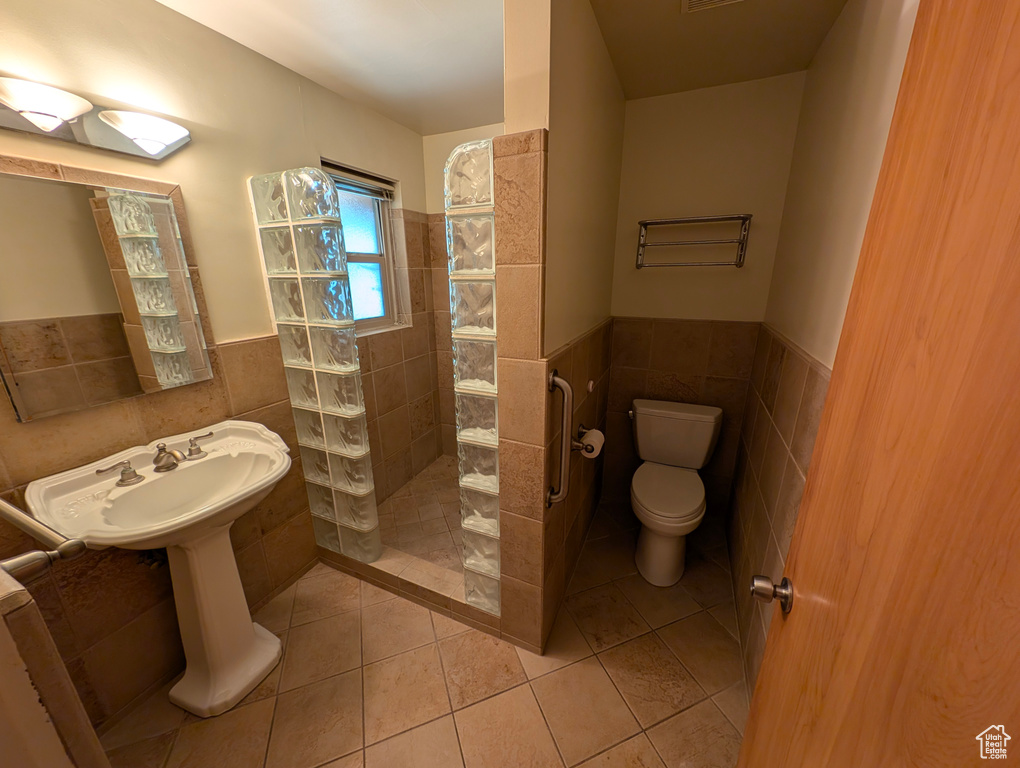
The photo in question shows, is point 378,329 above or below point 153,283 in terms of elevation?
A: below

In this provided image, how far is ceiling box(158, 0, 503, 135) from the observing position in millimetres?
1228

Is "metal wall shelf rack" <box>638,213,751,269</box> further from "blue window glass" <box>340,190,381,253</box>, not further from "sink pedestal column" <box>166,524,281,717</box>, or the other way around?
"sink pedestal column" <box>166,524,281,717</box>

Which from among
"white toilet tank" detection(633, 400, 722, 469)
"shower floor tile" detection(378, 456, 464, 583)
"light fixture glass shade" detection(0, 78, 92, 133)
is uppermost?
"light fixture glass shade" detection(0, 78, 92, 133)

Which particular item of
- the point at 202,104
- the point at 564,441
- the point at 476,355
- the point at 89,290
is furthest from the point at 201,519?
the point at 202,104

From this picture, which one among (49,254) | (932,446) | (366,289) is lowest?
(932,446)

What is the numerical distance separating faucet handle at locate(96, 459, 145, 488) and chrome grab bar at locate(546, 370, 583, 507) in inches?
52.3

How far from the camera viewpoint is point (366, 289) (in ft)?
7.67

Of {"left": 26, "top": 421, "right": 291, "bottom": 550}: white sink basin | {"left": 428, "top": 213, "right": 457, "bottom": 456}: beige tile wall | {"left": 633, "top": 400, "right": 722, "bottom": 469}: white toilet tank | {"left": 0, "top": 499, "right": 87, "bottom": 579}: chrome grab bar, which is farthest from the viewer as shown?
{"left": 428, "top": 213, "right": 457, "bottom": 456}: beige tile wall

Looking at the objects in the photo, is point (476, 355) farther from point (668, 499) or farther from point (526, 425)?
point (668, 499)

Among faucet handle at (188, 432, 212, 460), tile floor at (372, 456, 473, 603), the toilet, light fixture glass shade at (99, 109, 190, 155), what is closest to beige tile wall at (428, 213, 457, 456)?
tile floor at (372, 456, 473, 603)

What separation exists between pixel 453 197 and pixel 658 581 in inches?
74.5

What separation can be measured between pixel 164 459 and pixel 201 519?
39 cm

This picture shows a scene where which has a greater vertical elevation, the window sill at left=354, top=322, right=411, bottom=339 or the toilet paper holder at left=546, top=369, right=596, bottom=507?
the window sill at left=354, top=322, right=411, bottom=339

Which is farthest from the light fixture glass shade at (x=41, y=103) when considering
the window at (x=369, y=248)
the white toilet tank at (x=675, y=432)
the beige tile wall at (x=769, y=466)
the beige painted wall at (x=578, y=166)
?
the white toilet tank at (x=675, y=432)
